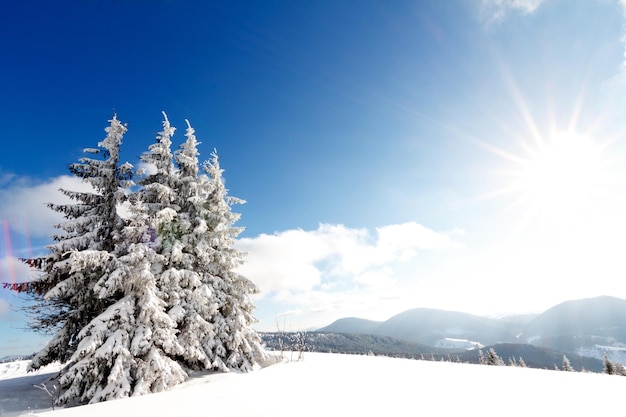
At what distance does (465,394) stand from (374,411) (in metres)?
2.31

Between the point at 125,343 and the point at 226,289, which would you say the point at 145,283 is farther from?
the point at 226,289

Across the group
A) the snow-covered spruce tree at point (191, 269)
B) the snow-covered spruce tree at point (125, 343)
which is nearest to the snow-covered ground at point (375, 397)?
the snow-covered spruce tree at point (125, 343)

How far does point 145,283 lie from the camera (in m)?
11.9

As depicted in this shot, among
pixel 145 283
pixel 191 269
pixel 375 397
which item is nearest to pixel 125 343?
pixel 145 283

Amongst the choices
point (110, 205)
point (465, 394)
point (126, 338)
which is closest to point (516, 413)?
point (465, 394)

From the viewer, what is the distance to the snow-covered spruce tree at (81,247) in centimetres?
1192

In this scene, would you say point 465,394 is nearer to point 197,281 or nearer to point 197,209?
point 197,281

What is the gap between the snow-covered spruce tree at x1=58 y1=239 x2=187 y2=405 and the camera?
34.2 feet

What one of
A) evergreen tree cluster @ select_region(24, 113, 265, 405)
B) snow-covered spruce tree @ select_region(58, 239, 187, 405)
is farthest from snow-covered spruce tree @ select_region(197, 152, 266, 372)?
snow-covered spruce tree @ select_region(58, 239, 187, 405)

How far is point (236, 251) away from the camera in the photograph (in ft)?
56.0

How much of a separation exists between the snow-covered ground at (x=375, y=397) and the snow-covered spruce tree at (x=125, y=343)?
4.75m

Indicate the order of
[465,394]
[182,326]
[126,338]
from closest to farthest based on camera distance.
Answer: [465,394] < [126,338] < [182,326]

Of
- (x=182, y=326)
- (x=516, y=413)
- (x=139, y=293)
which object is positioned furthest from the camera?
(x=182, y=326)

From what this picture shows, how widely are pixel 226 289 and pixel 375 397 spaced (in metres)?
11.1
